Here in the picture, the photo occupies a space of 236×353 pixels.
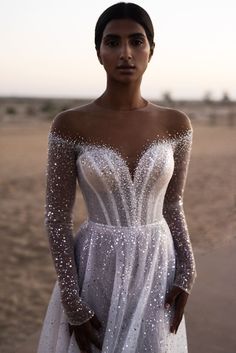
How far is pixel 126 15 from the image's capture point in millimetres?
1796

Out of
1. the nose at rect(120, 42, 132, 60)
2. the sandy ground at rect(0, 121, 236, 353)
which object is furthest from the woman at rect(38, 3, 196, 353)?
the sandy ground at rect(0, 121, 236, 353)

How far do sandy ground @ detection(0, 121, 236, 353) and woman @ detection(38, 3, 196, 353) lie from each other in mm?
1954

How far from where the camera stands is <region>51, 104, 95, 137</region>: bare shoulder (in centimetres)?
181

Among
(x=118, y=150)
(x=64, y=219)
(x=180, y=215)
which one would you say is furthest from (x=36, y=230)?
(x=118, y=150)

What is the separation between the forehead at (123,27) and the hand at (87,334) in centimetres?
93

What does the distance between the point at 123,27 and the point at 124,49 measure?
3.1 inches

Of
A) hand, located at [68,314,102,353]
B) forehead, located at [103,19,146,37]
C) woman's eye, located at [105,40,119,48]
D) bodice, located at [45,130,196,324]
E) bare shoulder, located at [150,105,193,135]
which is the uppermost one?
forehead, located at [103,19,146,37]

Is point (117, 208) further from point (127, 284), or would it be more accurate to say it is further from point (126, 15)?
point (126, 15)

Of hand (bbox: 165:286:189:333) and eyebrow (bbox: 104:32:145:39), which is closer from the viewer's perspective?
eyebrow (bbox: 104:32:145:39)

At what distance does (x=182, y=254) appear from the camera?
2.02 metres

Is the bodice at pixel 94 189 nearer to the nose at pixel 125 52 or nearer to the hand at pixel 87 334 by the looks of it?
the hand at pixel 87 334

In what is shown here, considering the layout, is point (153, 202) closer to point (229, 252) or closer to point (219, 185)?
point (229, 252)

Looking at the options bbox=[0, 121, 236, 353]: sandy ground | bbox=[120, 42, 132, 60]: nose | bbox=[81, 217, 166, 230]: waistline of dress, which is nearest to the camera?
bbox=[120, 42, 132, 60]: nose

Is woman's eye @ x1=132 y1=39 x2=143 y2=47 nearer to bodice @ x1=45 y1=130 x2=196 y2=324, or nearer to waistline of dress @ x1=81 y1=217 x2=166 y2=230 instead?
bodice @ x1=45 y1=130 x2=196 y2=324
